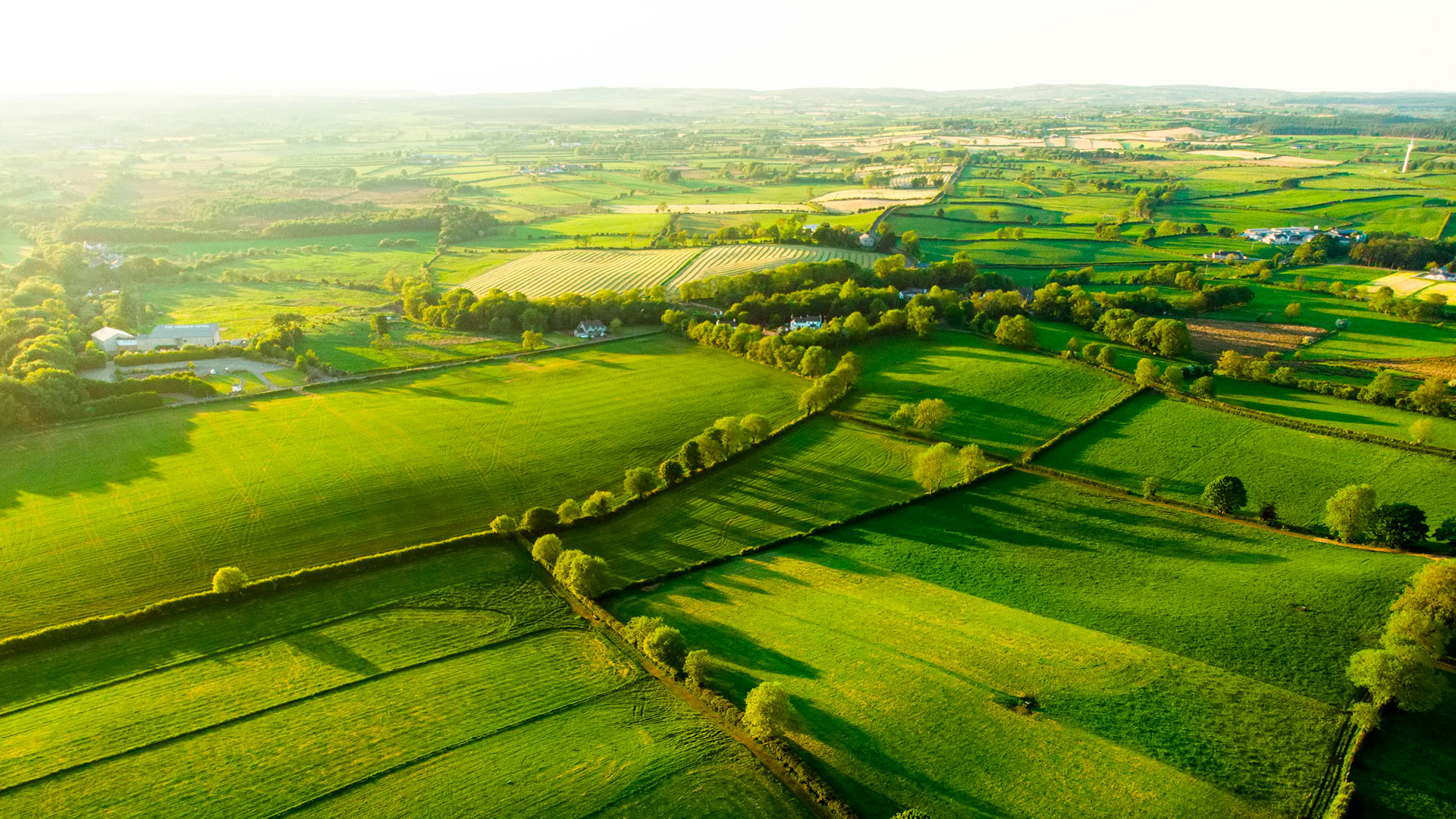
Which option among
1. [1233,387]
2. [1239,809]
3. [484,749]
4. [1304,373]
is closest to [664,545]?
[484,749]

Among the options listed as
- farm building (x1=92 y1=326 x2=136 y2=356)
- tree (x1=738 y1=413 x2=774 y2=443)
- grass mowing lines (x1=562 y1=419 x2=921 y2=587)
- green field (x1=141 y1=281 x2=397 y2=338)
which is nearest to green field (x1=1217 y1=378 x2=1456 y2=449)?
grass mowing lines (x1=562 y1=419 x2=921 y2=587)

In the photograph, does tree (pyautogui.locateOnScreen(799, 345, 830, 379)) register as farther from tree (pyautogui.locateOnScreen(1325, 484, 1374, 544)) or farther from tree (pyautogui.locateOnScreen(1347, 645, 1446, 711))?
tree (pyautogui.locateOnScreen(1347, 645, 1446, 711))

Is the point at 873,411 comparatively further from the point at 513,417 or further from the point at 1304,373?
the point at 1304,373

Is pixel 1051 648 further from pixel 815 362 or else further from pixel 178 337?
pixel 178 337

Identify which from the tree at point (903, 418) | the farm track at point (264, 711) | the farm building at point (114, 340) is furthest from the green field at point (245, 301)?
the tree at point (903, 418)

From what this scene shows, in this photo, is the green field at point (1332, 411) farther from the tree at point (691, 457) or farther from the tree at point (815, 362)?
the tree at point (691, 457)

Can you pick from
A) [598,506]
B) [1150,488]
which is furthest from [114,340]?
[1150,488]

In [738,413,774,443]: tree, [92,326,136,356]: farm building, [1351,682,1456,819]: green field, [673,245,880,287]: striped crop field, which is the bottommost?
[1351,682,1456,819]: green field
